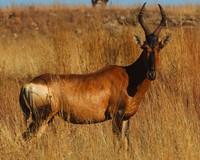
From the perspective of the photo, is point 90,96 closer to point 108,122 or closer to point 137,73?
point 137,73

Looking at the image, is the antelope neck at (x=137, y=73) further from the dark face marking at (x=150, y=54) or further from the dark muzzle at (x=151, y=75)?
the dark muzzle at (x=151, y=75)

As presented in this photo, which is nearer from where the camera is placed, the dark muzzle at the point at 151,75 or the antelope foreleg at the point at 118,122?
the dark muzzle at the point at 151,75

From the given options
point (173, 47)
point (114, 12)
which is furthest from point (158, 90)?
point (114, 12)

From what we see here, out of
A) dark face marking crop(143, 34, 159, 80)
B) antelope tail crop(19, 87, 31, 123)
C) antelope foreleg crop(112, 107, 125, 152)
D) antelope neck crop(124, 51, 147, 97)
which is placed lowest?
antelope foreleg crop(112, 107, 125, 152)

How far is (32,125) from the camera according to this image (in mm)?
8258

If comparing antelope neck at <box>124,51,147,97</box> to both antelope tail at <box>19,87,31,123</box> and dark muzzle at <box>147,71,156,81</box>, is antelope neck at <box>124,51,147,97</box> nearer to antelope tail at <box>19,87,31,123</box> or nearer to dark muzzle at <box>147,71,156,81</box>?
dark muzzle at <box>147,71,156,81</box>

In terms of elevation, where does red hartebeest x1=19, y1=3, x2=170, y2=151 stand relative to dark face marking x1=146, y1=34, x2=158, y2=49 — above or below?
below

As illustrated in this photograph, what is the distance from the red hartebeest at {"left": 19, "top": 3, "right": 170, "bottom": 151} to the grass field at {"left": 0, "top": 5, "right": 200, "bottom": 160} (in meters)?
0.18

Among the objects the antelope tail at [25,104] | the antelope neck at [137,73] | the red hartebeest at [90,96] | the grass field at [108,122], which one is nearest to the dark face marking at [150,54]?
the red hartebeest at [90,96]

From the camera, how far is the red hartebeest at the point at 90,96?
8.23 m

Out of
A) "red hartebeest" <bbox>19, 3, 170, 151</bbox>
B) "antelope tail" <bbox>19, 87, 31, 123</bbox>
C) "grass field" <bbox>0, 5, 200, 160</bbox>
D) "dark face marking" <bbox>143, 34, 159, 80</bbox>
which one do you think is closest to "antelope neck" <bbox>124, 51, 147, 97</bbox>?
"red hartebeest" <bbox>19, 3, 170, 151</bbox>

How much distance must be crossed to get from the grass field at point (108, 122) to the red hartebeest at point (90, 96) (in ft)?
0.59

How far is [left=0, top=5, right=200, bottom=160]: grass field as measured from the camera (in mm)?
7094

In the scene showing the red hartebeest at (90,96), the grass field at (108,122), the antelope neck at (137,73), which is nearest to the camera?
the grass field at (108,122)
